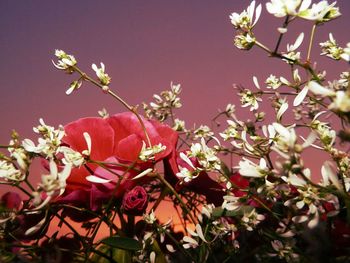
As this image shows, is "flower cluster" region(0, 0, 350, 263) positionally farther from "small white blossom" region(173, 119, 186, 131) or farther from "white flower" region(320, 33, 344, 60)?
"small white blossom" region(173, 119, 186, 131)

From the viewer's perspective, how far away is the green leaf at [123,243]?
30 centimetres

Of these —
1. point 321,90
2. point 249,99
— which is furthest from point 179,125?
point 321,90

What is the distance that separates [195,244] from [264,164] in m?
0.10

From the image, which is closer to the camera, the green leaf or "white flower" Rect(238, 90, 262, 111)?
the green leaf

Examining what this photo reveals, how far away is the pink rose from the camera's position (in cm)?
33

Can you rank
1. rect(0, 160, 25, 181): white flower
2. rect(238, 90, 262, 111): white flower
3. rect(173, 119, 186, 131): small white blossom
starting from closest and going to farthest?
rect(0, 160, 25, 181): white flower < rect(238, 90, 262, 111): white flower < rect(173, 119, 186, 131): small white blossom

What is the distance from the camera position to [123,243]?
1.01 feet

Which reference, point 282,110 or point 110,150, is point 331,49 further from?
point 110,150

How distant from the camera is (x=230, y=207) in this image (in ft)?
0.99

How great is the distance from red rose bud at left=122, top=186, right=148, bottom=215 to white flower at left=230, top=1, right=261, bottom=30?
15 cm

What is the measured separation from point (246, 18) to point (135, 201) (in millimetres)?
168

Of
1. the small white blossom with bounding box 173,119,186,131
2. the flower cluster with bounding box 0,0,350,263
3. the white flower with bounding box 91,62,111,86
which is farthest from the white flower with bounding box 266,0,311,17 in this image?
the small white blossom with bounding box 173,119,186,131

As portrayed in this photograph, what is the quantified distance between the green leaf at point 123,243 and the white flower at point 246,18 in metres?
0.19

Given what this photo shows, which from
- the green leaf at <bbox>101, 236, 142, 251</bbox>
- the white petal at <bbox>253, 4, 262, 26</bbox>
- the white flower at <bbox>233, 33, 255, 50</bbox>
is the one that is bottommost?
the green leaf at <bbox>101, 236, 142, 251</bbox>
